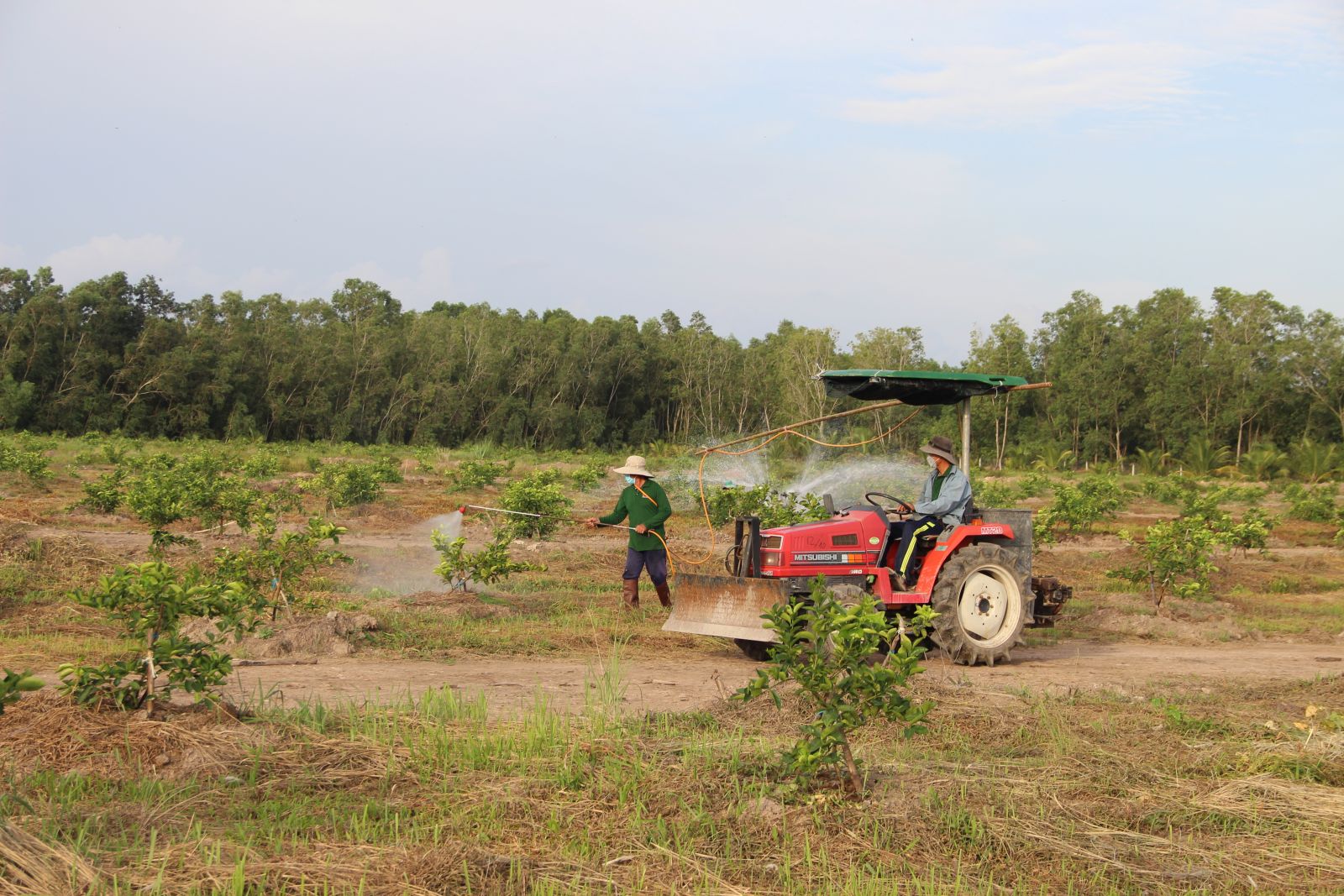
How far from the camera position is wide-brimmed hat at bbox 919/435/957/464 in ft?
29.7

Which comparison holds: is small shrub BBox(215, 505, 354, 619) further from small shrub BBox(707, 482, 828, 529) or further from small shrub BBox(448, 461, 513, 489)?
small shrub BBox(448, 461, 513, 489)

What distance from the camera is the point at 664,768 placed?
5203mm

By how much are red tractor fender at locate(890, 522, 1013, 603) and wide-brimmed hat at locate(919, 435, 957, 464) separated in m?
0.59

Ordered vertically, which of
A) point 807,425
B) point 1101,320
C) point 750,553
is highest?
point 1101,320

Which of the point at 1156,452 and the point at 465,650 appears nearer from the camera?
the point at 465,650

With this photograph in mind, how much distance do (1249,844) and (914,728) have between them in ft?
4.69

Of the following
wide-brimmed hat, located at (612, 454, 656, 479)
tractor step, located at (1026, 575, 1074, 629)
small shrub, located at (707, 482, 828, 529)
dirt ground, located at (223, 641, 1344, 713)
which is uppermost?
wide-brimmed hat, located at (612, 454, 656, 479)

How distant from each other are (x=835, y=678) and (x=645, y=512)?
5769 millimetres

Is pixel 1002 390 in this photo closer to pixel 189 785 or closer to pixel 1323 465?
pixel 189 785

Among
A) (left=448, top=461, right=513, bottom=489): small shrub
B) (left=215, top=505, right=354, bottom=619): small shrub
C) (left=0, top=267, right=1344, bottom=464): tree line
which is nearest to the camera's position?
(left=215, top=505, right=354, bottom=619): small shrub

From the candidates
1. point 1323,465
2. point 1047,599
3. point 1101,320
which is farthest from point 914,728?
point 1101,320

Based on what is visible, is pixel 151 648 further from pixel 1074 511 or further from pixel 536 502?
pixel 1074 511

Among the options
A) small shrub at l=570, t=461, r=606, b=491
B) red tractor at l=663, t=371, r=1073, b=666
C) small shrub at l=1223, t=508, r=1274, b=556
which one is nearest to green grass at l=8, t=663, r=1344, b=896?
red tractor at l=663, t=371, r=1073, b=666

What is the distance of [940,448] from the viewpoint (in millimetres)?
9047
